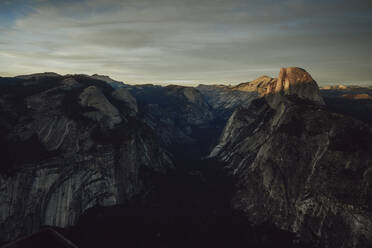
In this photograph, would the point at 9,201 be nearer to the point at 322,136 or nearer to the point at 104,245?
the point at 104,245

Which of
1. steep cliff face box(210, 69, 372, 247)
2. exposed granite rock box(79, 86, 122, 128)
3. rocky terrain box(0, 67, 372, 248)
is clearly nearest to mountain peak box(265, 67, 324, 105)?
rocky terrain box(0, 67, 372, 248)

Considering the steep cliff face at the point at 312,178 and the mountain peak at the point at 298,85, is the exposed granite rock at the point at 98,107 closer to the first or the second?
the steep cliff face at the point at 312,178

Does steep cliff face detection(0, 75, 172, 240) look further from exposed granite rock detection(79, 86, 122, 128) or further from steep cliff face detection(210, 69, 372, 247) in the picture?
steep cliff face detection(210, 69, 372, 247)

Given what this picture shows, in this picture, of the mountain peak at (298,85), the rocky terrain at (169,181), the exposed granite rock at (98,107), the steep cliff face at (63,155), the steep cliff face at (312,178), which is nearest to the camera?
the steep cliff face at (312,178)

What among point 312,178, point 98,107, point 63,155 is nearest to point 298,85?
point 312,178

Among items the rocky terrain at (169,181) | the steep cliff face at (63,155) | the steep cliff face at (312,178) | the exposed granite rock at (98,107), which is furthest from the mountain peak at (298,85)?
the exposed granite rock at (98,107)

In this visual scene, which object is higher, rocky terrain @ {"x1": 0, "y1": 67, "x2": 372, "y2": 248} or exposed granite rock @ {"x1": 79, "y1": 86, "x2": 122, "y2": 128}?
exposed granite rock @ {"x1": 79, "y1": 86, "x2": 122, "y2": 128}

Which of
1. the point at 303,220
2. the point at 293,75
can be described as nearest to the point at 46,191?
the point at 303,220
